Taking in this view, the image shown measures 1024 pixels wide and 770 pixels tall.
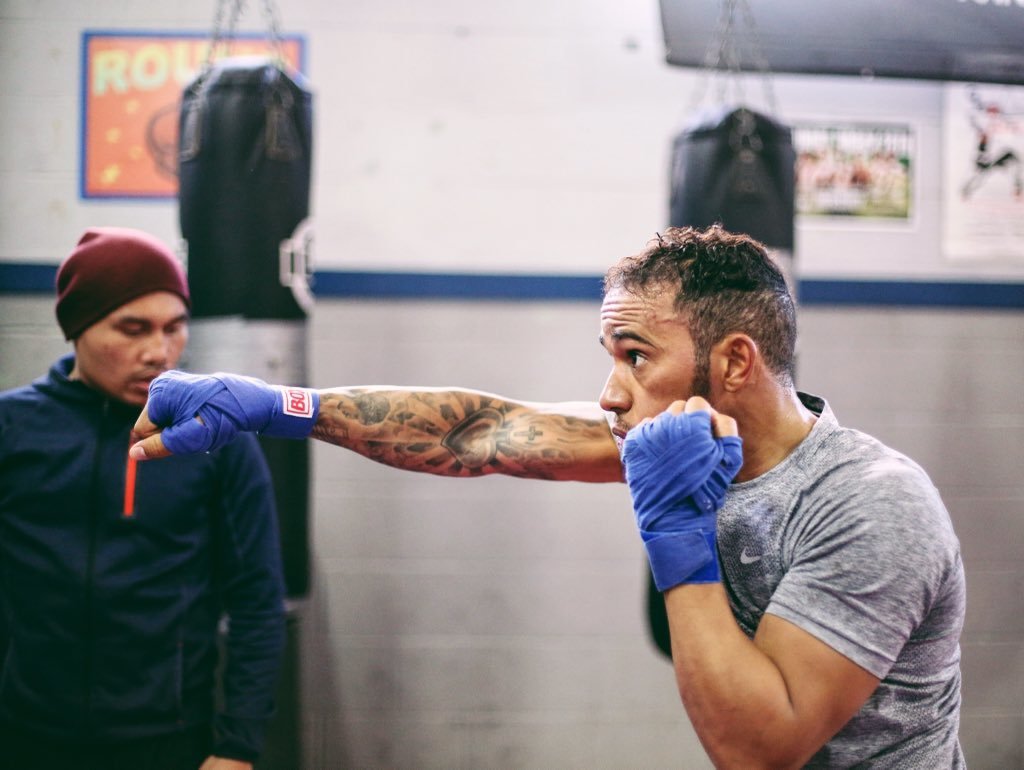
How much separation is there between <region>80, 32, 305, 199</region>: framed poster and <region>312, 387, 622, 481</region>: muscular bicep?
1.78 m

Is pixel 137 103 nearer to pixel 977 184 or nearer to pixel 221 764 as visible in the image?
pixel 221 764

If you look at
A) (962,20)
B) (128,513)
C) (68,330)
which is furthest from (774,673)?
(962,20)

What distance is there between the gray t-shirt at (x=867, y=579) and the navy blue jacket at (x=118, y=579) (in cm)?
121

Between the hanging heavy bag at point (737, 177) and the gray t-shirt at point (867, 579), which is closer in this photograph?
the gray t-shirt at point (867, 579)

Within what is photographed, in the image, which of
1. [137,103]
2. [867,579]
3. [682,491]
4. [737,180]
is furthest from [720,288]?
[137,103]

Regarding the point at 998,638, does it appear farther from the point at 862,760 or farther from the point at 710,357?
the point at 710,357

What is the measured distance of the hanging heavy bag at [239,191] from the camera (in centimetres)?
213

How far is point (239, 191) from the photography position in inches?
84.6

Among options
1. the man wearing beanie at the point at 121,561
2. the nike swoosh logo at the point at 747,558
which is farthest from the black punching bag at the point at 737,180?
the man wearing beanie at the point at 121,561

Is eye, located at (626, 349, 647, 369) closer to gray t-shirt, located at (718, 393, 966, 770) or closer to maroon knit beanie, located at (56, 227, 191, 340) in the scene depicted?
gray t-shirt, located at (718, 393, 966, 770)

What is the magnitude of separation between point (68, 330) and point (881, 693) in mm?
1870

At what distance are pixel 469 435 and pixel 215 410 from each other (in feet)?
1.74

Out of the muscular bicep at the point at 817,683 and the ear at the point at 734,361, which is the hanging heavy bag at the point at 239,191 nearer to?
the ear at the point at 734,361

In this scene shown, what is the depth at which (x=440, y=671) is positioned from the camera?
9.67 feet
